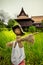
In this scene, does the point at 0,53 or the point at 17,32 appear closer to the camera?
the point at 17,32

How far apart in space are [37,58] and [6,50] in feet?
0.92

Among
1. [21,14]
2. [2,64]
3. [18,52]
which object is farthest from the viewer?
[21,14]

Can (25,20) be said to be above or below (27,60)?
above

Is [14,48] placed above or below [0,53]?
above

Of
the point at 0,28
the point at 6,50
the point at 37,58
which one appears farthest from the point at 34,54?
the point at 0,28

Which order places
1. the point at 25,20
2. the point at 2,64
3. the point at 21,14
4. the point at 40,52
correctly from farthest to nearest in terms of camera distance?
the point at 21,14 → the point at 25,20 → the point at 40,52 → the point at 2,64

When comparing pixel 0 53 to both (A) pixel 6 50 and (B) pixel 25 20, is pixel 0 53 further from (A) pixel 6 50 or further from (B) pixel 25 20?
(B) pixel 25 20

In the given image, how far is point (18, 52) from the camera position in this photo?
119cm

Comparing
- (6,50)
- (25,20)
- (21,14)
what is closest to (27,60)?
(6,50)

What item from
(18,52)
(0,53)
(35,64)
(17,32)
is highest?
(17,32)

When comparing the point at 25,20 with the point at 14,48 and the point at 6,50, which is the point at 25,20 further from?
the point at 14,48

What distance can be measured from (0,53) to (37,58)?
33 centimetres

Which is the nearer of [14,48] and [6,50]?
[14,48]

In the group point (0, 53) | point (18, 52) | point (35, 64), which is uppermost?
point (18, 52)
